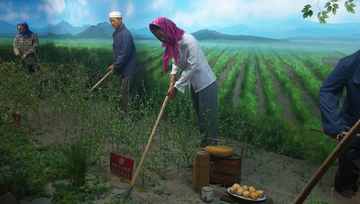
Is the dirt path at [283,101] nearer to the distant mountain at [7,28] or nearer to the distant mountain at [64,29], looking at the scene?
the distant mountain at [64,29]

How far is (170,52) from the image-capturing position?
367cm

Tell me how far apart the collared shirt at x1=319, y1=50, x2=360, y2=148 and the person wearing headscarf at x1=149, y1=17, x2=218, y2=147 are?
1209 mm

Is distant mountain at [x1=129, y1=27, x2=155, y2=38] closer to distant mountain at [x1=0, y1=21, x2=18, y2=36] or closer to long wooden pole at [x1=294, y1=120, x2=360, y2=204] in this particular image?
distant mountain at [x1=0, y1=21, x2=18, y2=36]

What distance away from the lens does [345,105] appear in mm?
3143

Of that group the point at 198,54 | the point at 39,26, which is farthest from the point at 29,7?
the point at 198,54

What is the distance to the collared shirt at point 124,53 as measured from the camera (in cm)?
512

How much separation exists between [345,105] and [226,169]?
4.29ft

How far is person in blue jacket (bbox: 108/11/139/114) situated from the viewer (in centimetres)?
512

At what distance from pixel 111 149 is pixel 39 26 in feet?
17.9

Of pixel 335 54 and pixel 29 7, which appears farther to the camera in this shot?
pixel 29 7

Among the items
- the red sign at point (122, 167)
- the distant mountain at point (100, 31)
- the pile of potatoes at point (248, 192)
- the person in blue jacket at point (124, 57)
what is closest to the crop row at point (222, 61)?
the person in blue jacket at point (124, 57)

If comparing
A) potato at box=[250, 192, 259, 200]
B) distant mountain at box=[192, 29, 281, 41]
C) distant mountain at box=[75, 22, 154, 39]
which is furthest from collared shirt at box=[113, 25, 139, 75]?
potato at box=[250, 192, 259, 200]

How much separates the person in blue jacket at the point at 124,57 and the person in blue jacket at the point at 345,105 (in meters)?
2.95

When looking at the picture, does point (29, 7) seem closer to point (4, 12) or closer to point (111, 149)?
point (4, 12)
